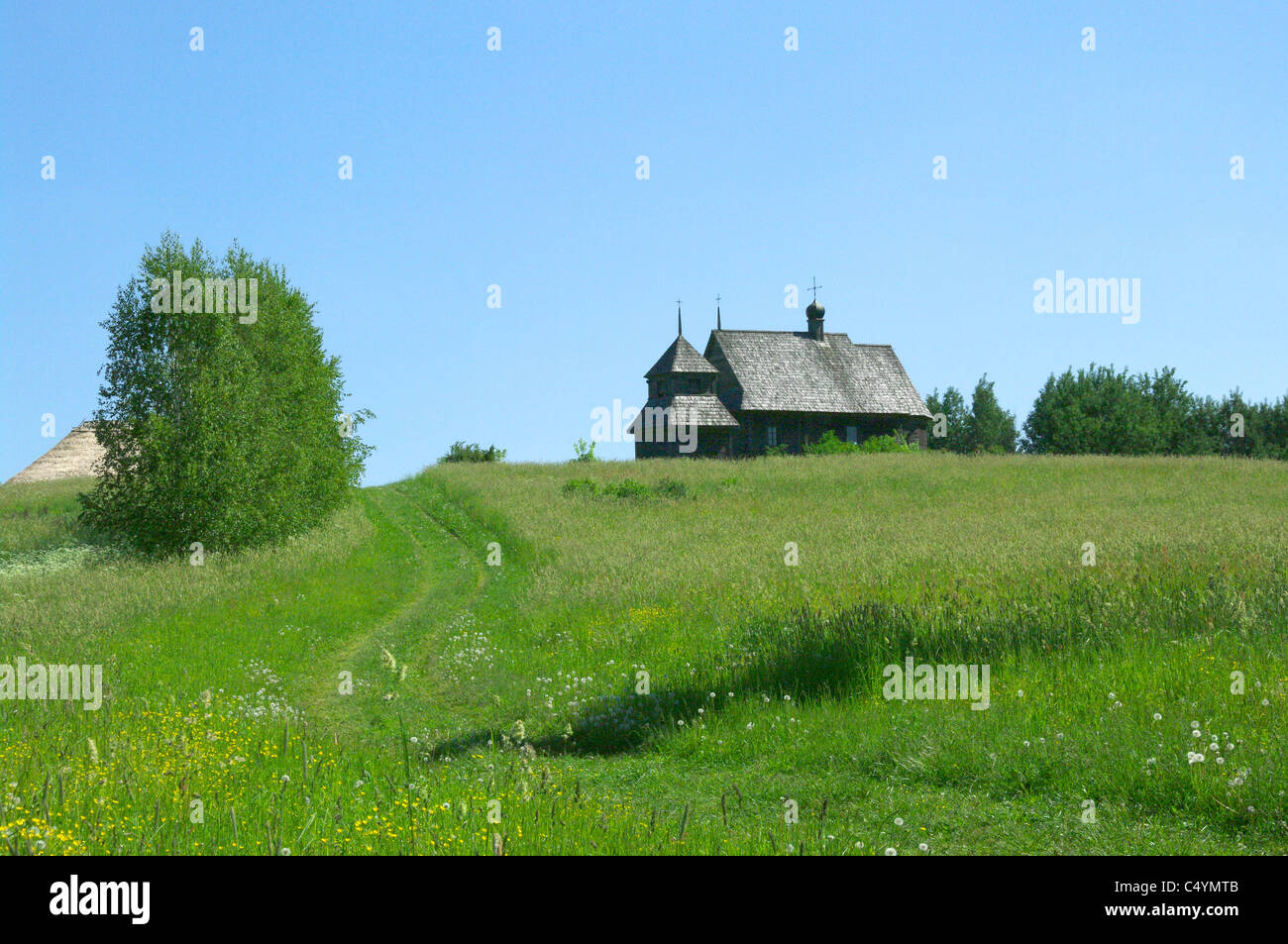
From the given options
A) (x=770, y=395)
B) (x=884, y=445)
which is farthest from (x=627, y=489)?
(x=884, y=445)

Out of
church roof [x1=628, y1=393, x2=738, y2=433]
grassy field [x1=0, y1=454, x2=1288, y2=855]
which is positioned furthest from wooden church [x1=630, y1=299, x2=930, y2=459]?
grassy field [x1=0, y1=454, x2=1288, y2=855]

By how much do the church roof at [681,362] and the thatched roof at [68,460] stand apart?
43.0 metres

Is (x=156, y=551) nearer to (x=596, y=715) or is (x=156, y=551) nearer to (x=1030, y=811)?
(x=596, y=715)

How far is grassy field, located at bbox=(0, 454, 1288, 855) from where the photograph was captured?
21.3ft

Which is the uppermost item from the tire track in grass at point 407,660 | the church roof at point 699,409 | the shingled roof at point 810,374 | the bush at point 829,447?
the shingled roof at point 810,374

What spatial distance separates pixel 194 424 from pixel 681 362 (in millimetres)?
38544

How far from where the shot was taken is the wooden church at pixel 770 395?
6191 centimetres

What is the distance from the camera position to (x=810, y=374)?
66.1 meters

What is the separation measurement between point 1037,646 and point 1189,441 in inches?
3652

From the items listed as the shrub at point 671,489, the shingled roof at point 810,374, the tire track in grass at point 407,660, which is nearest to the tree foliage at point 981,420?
the shingled roof at point 810,374

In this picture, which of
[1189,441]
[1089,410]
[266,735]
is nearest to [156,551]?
[266,735]

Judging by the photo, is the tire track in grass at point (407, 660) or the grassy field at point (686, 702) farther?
the tire track in grass at point (407, 660)

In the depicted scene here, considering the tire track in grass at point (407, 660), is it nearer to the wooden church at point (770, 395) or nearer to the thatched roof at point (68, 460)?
the wooden church at point (770, 395)

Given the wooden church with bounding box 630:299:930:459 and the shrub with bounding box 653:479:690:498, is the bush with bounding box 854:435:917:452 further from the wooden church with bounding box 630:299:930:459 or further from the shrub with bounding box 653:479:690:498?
the shrub with bounding box 653:479:690:498
